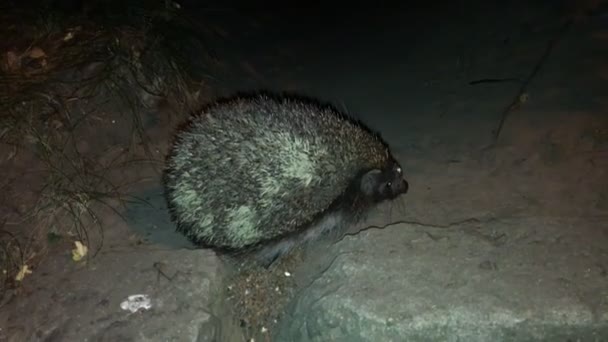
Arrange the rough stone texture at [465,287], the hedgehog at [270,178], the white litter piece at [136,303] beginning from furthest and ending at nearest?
1. the hedgehog at [270,178]
2. the white litter piece at [136,303]
3. the rough stone texture at [465,287]

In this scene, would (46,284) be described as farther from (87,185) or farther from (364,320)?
(364,320)

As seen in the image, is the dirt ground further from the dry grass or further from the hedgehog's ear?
the hedgehog's ear

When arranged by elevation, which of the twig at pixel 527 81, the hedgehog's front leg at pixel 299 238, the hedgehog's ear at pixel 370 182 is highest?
the twig at pixel 527 81

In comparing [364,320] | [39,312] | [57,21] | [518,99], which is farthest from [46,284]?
[518,99]

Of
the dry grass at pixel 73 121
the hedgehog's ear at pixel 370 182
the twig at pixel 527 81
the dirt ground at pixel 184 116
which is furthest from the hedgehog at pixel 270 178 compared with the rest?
the twig at pixel 527 81

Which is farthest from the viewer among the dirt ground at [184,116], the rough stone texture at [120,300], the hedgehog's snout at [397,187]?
the hedgehog's snout at [397,187]

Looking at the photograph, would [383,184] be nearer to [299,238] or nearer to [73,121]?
[299,238]

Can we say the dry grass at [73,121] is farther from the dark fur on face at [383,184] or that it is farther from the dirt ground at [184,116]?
the dark fur on face at [383,184]

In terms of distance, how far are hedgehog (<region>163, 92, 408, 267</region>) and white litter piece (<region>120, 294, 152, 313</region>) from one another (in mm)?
668

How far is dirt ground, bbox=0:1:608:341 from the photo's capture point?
3.45 meters

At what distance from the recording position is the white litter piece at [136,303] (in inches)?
126

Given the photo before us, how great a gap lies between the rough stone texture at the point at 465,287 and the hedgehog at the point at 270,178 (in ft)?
1.25

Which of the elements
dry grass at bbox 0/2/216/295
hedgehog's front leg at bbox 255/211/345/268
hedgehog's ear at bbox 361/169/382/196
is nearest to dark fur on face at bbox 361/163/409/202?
hedgehog's ear at bbox 361/169/382/196

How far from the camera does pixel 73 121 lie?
15.5 ft
